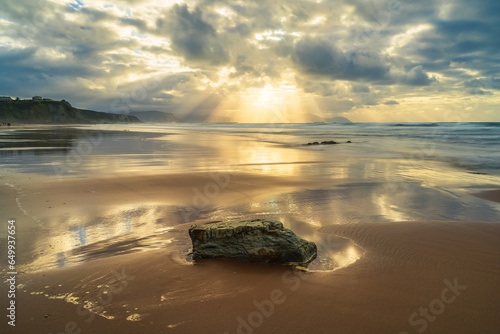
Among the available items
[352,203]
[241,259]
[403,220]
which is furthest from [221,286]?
[352,203]

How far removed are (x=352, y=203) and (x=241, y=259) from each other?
4.59m

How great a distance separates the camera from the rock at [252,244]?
4539mm

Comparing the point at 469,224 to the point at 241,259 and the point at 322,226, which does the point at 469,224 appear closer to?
the point at 322,226

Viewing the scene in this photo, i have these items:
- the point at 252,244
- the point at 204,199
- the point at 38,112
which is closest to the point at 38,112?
Answer: the point at 38,112

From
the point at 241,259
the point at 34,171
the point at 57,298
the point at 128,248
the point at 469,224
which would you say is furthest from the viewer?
the point at 34,171

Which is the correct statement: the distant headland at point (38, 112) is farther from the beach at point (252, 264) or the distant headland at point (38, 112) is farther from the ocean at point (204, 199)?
the beach at point (252, 264)

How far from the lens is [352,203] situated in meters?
8.05

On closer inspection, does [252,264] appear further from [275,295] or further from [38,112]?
[38,112]

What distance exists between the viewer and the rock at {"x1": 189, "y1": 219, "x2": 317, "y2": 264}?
454 centimetres

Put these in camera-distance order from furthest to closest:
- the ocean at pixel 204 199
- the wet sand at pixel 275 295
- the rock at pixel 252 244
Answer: the ocean at pixel 204 199
the rock at pixel 252 244
the wet sand at pixel 275 295

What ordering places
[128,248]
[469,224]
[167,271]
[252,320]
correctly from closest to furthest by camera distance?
[252,320]
[167,271]
[128,248]
[469,224]

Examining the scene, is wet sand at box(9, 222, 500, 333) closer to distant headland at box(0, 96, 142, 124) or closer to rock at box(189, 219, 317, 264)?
rock at box(189, 219, 317, 264)

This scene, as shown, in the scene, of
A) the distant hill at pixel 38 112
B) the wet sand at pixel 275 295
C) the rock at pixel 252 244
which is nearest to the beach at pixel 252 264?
the wet sand at pixel 275 295

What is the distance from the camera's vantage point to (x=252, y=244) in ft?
15.2
